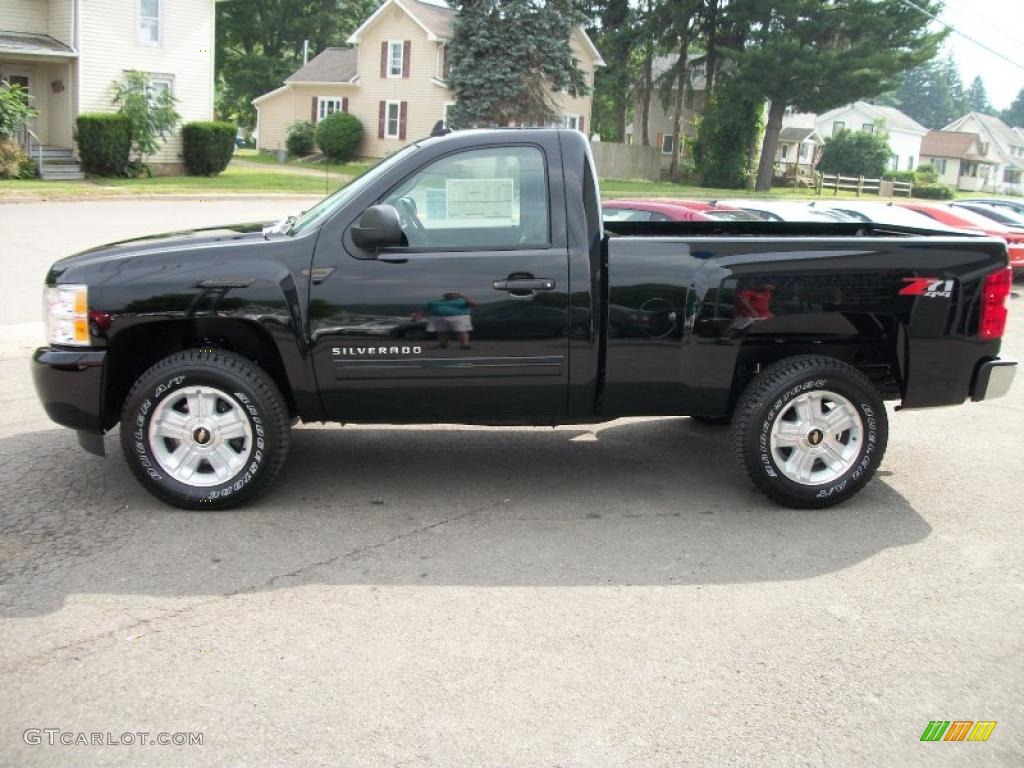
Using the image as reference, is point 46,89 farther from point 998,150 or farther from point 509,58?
point 998,150

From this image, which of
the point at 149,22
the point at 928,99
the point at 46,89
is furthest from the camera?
the point at 928,99

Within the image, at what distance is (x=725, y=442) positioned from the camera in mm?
7270

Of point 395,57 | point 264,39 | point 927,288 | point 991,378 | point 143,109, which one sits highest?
point 264,39

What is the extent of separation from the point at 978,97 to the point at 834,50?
167m

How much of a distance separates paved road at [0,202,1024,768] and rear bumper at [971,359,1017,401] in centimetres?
68

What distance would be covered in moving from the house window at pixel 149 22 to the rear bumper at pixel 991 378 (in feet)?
117

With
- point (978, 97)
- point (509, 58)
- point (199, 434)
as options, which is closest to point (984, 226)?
point (199, 434)

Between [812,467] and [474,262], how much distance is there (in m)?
2.17

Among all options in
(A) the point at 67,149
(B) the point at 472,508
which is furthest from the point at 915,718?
(A) the point at 67,149

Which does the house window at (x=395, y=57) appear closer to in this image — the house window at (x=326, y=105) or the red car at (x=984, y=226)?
the house window at (x=326, y=105)

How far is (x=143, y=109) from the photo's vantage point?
34625 millimetres

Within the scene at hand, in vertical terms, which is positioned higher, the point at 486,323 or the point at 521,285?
the point at 521,285

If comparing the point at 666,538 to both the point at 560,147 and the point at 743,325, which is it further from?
the point at 560,147

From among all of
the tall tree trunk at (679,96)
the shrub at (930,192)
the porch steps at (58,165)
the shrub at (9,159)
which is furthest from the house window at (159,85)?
the shrub at (930,192)
